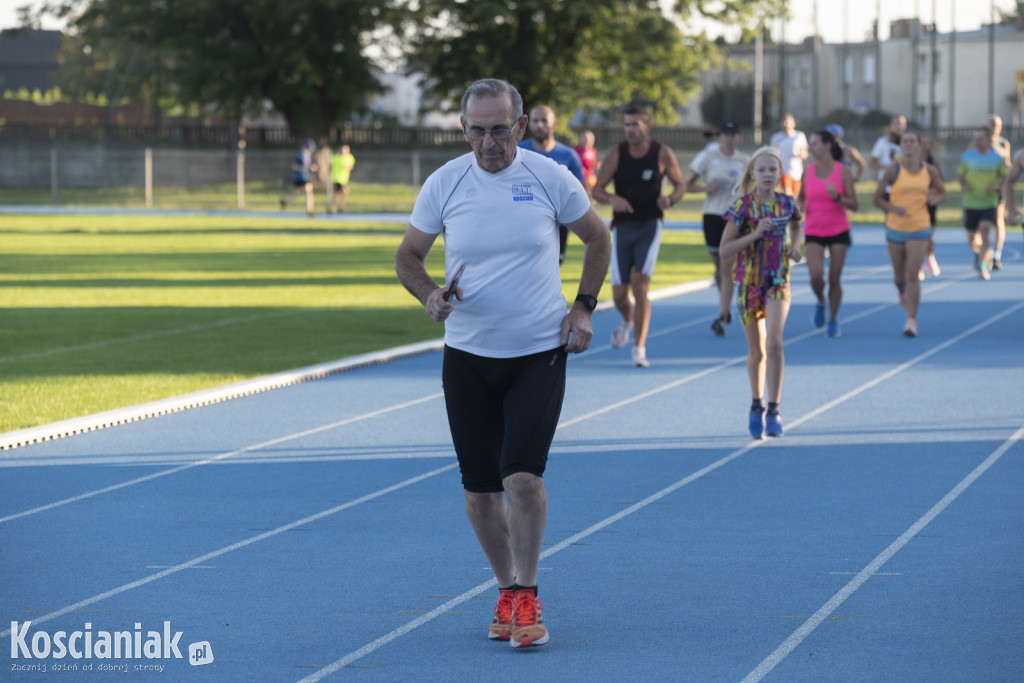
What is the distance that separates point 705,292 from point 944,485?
12.5 m

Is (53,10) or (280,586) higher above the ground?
(53,10)

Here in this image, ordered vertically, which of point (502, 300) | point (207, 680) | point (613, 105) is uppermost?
point (613, 105)

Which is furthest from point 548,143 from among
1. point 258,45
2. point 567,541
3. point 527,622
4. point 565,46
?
point 258,45

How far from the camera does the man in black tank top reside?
525 inches

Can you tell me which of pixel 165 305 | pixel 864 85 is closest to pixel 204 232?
pixel 165 305

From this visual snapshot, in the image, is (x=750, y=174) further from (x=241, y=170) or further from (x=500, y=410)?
(x=241, y=170)

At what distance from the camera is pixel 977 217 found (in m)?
22.3

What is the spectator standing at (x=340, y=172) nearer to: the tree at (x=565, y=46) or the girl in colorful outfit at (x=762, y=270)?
the tree at (x=565, y=46)

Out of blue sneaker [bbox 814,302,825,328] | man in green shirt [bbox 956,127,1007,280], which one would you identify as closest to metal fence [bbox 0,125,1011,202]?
man in green shirt [bbox 956,127,1007,280]

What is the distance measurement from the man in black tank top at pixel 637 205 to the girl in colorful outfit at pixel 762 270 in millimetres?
3342

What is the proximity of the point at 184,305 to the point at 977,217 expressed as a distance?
37.4 ft

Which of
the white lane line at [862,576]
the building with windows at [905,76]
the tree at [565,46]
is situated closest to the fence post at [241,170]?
A: the tree at [565,46]

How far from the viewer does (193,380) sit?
1221 centimetres

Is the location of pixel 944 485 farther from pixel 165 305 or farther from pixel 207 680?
pixel 165 305
